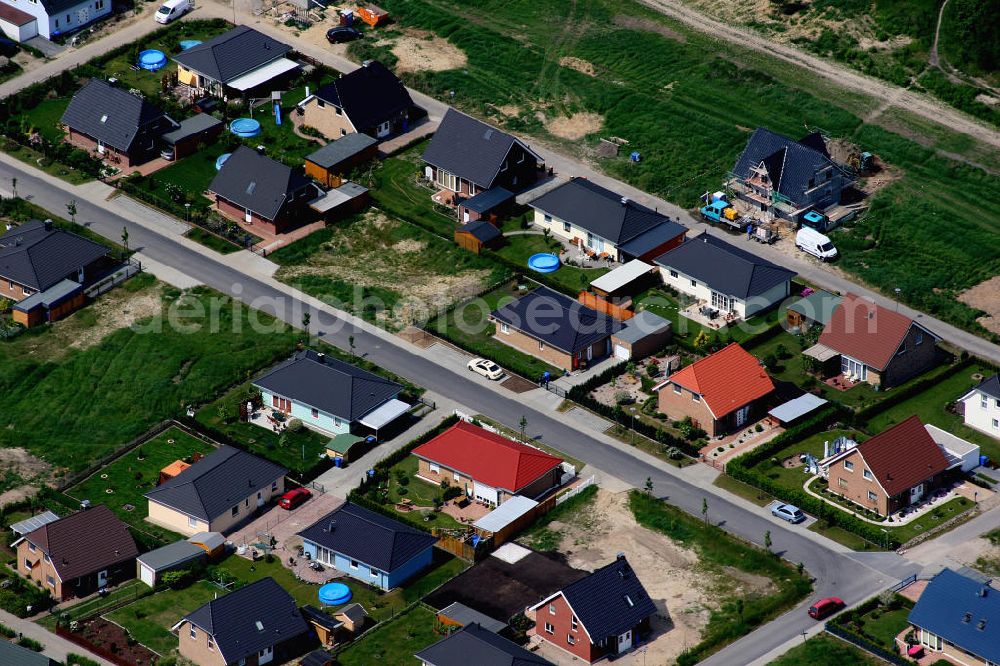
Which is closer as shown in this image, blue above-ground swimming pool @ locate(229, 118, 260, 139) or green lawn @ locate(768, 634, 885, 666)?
green lawn @ locate(768, 634, 885, 666)

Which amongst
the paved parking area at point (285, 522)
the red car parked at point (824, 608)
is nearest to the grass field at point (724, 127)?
the red car parked at point (824, 608)

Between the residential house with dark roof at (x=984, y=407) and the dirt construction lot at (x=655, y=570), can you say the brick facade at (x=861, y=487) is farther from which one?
the dirt construction lot at (x=655, y=570)

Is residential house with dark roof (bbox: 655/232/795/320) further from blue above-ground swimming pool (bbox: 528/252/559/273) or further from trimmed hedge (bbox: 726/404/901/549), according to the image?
trimmed hedge (bbox: 726/404/901/549)

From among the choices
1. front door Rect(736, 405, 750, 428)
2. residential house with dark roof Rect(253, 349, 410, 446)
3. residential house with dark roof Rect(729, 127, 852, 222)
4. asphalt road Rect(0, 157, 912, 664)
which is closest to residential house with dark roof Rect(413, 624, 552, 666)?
asphalt road Rect(0, 157, 912, 664)

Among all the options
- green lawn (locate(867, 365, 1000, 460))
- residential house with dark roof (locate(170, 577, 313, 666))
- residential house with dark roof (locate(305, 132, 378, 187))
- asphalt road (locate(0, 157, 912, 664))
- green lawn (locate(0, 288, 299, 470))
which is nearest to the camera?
residential house with dark roof (locate(170, 577, 313, 666))

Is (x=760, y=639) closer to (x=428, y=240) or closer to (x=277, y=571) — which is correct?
(x=277, y=571)

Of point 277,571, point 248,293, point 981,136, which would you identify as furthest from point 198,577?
point 981,136
